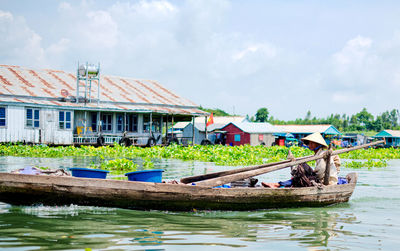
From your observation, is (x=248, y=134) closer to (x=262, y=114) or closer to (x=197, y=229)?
(x=197, y=229)

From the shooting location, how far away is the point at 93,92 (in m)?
27.8

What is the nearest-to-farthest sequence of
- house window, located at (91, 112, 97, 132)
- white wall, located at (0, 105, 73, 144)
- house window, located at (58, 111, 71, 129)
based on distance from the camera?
white wall, located at (0, 105, 73, 144)
house window, located at (58, 111, 71, 129)
house window, located at (91, 112, 97, 132)

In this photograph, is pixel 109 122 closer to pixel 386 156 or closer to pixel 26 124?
pixel 26 124

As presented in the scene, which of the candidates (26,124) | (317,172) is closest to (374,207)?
(317,172)

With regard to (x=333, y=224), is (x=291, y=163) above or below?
above

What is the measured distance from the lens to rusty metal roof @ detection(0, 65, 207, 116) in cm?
2436

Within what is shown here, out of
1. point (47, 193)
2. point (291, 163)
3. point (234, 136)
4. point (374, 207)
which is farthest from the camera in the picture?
point (234, 136)

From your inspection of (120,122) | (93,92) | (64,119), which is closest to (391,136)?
(120,122)

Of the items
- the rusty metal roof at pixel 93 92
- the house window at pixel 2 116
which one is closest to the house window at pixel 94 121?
the rusty metal roof at pixel 93 92

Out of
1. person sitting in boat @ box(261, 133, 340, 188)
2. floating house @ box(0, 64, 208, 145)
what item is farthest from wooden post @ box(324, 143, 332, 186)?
floating house @ box(0, 64, 208, 145)

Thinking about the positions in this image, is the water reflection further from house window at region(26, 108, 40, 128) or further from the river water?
house window at region(26, 108, 40, 128)

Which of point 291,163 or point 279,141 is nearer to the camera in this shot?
point 291,163

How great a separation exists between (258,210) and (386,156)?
2097 cm

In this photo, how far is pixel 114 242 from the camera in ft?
18.2
